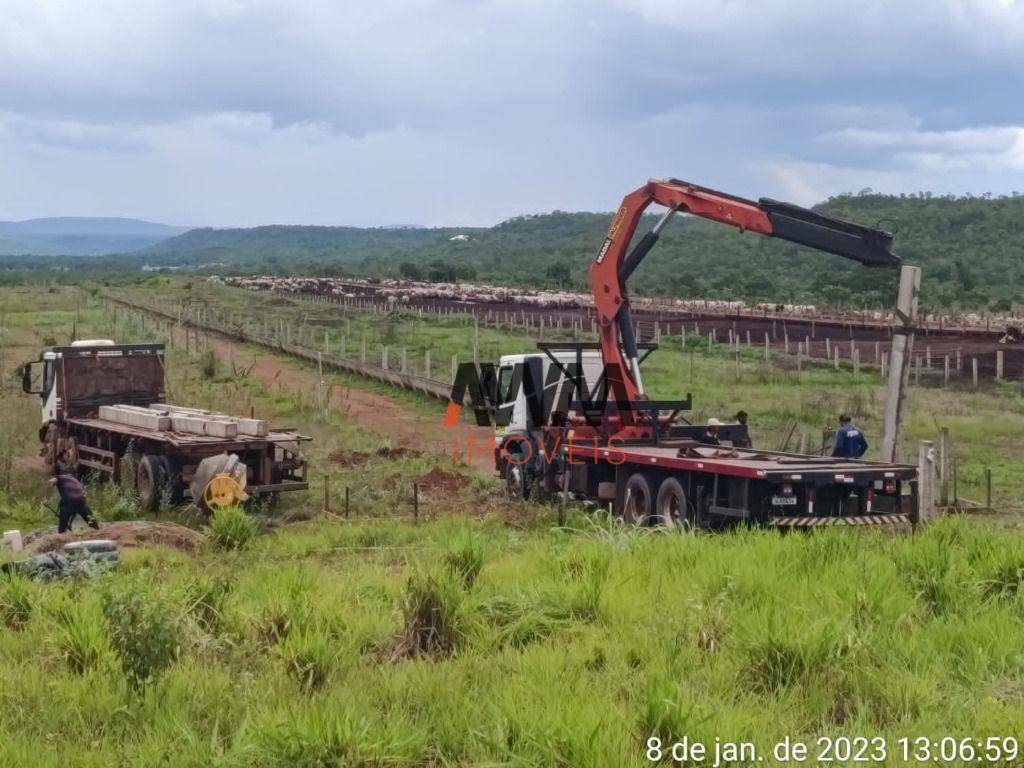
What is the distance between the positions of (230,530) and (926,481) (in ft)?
27.3

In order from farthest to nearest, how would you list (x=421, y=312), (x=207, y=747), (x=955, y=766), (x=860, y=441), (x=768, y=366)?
1. (x=421, y=312)
2. (x=768, y=366)
3. (x=860, y=441)
4. (x=207, y=747)
5. (x=955, y=766)

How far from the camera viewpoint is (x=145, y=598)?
7.50 metres

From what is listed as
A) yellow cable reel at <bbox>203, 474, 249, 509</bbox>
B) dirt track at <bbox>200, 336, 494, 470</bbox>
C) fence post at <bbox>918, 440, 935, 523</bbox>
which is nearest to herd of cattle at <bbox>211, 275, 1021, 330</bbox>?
dirt track at <bbox>200, 336, 494, 470</bbox>

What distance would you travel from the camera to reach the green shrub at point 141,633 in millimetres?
7047

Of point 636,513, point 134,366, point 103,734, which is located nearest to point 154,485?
point 134,366

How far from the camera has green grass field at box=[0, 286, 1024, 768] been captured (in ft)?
19.2

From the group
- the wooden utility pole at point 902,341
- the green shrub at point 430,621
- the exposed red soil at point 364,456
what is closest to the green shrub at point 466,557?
the green shrub at point 430,621

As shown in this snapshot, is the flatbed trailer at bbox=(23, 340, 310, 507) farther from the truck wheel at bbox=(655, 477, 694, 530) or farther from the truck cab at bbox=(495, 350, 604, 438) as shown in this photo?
the truck wheel at bbox=(655, 477, 694, 530)

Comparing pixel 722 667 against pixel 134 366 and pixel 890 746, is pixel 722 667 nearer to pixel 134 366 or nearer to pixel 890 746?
pixel 890 746

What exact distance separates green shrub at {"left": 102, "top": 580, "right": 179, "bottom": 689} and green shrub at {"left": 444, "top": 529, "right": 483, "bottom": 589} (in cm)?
269

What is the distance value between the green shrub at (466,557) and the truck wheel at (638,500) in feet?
19.5

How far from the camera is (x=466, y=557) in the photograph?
977 cm

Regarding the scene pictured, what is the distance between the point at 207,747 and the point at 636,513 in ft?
35.2

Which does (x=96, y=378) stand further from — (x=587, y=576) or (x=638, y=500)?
(x=587, y=576)
